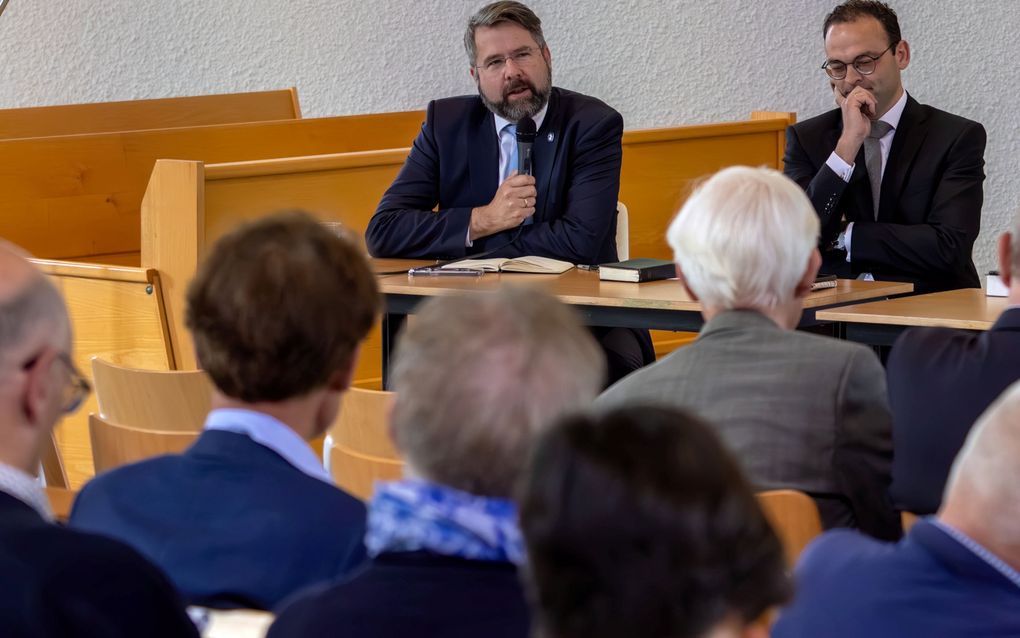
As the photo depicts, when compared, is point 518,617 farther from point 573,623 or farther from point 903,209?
point 903,209

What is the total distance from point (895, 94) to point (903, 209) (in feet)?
1.19

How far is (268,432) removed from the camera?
1.53 m

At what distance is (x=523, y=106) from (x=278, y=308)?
2685 mm

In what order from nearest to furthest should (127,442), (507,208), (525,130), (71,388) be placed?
(71,388) < (127,442) < (507,208) < (525,130)

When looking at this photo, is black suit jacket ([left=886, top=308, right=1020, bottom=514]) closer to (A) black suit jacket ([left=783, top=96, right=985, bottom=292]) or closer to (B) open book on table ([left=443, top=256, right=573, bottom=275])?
(B) open book on table ([left=443, top=256, right=573, bottom=275])

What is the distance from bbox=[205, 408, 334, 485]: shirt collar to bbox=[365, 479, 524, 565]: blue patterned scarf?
0.44m

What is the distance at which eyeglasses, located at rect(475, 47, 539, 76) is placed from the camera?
4.09 metres

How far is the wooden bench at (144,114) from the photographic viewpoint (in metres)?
5.66

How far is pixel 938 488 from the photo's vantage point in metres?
1.97

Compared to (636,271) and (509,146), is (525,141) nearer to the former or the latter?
(509,146)

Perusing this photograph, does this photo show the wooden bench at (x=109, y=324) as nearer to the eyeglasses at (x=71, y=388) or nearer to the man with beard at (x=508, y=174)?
the man with beard at (x=508, y=174)

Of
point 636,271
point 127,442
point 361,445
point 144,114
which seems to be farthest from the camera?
point 144,114

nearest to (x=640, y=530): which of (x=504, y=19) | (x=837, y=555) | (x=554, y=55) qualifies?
(x=837, y=555)

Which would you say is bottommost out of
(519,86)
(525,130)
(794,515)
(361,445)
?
(361,445)
